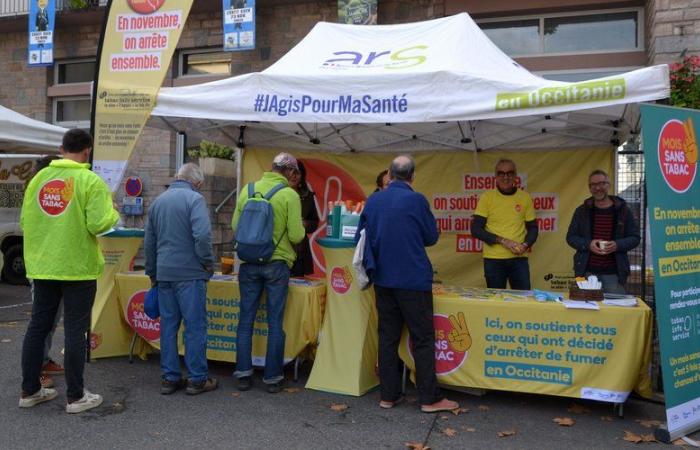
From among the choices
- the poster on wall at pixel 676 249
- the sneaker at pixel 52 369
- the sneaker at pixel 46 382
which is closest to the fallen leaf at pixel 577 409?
the poster on wall at pixel 676 249

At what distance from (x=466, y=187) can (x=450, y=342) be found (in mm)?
2791

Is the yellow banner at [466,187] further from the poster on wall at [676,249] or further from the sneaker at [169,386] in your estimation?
the sneaker at [169,386]

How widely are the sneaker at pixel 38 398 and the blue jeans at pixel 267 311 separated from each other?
1.29m

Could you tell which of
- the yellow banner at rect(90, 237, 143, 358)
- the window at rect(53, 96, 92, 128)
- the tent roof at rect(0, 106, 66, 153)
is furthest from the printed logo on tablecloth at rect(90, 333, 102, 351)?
the window at rect(53, 96, 92, 128)

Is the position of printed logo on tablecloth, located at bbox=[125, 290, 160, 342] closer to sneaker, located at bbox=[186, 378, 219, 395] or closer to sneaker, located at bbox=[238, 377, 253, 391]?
sneaker, located at bbox=[186, 378, 219, 395]

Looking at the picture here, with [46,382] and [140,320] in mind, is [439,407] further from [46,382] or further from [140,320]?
[46,382]

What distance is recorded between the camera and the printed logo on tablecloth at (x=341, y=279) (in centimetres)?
464

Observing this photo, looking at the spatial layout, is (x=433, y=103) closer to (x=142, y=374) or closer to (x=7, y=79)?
(x=142, y=374)

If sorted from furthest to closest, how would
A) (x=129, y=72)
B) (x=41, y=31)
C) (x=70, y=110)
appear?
(x=70, y=110), (x=41, y=31), (x=129, y=72)

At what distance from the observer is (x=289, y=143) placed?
736cm

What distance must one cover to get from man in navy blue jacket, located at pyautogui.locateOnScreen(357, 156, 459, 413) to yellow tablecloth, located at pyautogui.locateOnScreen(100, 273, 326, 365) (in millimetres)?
744

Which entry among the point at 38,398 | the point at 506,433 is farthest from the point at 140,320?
the point at 506,433

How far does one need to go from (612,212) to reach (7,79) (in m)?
13.2

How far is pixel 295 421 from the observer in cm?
412
